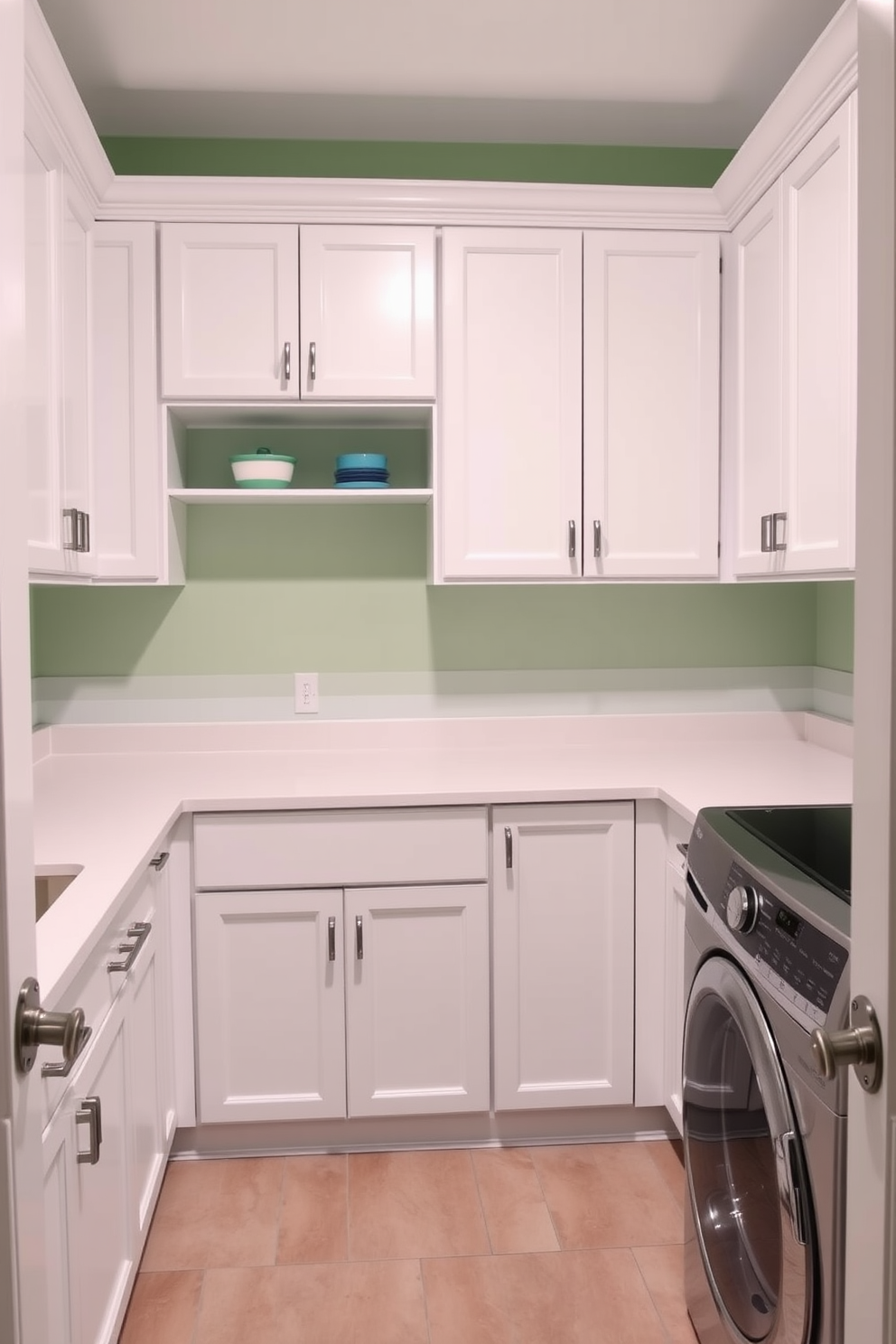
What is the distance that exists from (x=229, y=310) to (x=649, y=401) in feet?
3.46

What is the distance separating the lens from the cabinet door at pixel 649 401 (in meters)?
2.65

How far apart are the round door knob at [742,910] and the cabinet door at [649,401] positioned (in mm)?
1259

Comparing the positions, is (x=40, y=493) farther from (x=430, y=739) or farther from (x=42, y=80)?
(x=430, y=739)

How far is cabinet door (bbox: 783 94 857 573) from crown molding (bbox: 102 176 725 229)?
46cm

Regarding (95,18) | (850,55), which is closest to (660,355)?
(850,55)

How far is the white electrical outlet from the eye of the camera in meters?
2.95

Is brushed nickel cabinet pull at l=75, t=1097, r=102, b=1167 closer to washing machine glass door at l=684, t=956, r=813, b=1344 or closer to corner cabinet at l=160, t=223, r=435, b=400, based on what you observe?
washing machine glass door at l=684, t=956, r=813, b=1344

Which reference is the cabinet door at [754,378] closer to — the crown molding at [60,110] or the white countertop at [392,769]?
the white countertop at [392,769]

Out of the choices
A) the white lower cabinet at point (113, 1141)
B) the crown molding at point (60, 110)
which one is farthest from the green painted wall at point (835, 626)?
the crown molding at point (60, 110)

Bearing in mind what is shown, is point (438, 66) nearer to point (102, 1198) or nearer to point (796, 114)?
point (796, 114)

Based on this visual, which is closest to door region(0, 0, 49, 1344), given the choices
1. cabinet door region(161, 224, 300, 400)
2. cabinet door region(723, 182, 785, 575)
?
cabinet door region(161, 224, 300, 400)

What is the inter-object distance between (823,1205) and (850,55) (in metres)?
1.87

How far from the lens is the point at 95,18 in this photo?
7.50ft

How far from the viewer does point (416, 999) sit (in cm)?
244
